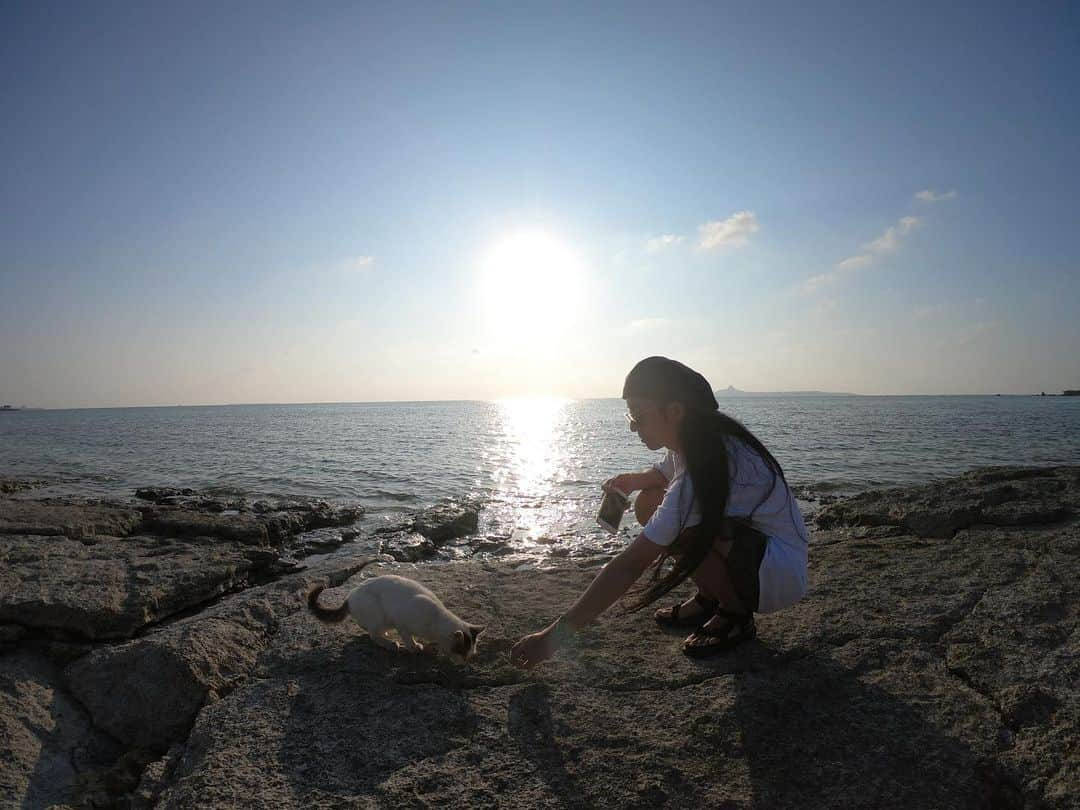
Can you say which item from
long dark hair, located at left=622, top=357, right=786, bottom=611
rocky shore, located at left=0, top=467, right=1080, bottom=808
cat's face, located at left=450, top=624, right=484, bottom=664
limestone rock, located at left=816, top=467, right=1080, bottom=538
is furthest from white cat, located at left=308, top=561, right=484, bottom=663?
limestone rock, located at left=816, top=467, right=1080, bottom=538

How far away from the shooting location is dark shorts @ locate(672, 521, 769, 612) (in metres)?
3.14

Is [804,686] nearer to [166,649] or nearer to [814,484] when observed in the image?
[166,649]

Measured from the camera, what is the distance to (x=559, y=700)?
3.03m

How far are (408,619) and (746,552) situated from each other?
210cm

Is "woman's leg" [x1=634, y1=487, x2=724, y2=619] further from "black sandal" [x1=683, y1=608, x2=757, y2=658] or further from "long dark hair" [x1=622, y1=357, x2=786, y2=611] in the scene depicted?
"long dark hair" [x1=622, y1=357, x2=786, y2=611]

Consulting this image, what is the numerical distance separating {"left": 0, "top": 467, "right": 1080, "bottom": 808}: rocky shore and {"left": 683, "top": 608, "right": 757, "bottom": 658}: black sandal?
76 millimetres

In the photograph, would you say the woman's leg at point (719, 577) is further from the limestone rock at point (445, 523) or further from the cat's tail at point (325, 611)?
the limestone rock at point (445, 523)

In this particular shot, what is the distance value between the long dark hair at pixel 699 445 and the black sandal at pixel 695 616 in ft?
2.53

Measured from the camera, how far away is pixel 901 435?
105ft

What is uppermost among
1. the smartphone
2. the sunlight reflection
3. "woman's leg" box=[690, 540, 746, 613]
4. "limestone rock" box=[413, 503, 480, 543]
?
the smartphone

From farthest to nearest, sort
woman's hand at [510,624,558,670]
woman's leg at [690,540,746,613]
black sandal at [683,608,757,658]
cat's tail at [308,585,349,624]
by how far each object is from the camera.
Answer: cat's tail at [308,585,349,624] < black sandal at [683,608,757,658] < woman's leg at [690,540,746,613] < woman's hand at [510,624,558,670]

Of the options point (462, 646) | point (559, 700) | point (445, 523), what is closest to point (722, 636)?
point (559, 700)

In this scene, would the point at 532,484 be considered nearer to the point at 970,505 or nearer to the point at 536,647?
the point at 970,505

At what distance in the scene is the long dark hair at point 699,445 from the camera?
2.94 metres
